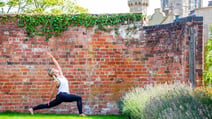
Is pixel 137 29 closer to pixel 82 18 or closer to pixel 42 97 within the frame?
pixel 82 18

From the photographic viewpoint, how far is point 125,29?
9.05 m

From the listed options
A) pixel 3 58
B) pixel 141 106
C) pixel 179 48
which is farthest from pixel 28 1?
pixel 141 106

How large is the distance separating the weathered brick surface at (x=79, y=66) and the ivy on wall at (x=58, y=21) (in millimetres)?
146

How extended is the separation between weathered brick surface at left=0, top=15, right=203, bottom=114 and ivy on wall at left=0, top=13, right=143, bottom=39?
0.15 m

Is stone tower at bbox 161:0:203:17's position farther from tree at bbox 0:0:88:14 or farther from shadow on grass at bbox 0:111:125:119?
shadow on grass at bbox 0:111:125:119

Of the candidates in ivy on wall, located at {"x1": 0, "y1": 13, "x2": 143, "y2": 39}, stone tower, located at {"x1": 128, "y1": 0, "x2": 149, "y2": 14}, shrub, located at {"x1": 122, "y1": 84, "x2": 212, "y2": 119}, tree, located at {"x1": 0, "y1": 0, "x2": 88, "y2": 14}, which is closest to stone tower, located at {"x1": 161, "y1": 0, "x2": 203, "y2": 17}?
stone tower, located at {"x1": 128, "y1": 0, "x2": 149, "y2": 14}

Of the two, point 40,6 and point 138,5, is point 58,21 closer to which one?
point 40,6

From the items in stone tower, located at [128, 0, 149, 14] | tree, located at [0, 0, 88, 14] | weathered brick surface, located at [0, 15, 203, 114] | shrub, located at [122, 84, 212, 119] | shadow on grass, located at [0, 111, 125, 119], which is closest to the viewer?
shrub, located at [122, 84, 212, 119]

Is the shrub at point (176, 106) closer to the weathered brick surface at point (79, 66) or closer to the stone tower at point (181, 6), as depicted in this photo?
the weathered brick surface at point (79, 66)

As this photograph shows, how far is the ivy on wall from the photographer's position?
9055 mm

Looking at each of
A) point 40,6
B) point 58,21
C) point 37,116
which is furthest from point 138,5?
point 37,116

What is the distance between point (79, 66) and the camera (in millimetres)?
9094

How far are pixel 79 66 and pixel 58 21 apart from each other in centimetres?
142

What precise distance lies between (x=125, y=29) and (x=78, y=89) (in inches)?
85.7
